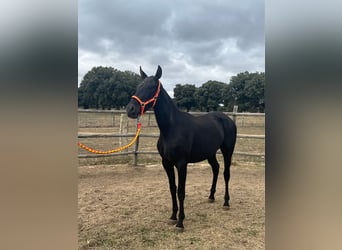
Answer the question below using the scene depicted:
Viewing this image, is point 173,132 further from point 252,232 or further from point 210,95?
point 210,95

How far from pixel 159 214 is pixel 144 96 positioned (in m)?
1.72

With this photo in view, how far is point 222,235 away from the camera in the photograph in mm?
2996

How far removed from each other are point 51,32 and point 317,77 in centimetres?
57

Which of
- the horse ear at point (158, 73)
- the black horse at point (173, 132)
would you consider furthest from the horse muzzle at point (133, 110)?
the horse ear at point (158, 73)

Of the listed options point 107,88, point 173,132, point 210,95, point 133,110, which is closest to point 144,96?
point 133,110

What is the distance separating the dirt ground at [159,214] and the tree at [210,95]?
101 ft

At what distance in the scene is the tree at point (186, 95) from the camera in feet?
110

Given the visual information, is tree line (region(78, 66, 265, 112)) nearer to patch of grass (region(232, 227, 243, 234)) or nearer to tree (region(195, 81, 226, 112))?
tree (region(195, 81, 226, 112))

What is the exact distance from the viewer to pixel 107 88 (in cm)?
3381

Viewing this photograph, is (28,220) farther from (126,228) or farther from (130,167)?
(130,167)

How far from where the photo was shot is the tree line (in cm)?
3312

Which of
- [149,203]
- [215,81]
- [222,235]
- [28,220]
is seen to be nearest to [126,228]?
[149,203]

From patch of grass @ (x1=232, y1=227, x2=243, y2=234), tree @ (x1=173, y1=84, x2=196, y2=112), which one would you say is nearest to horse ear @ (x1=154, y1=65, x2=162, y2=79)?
patch of grass @ (x1=232, y1=227, x2=243, y2=234)

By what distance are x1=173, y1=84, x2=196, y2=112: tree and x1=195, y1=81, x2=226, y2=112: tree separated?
2.57ft
